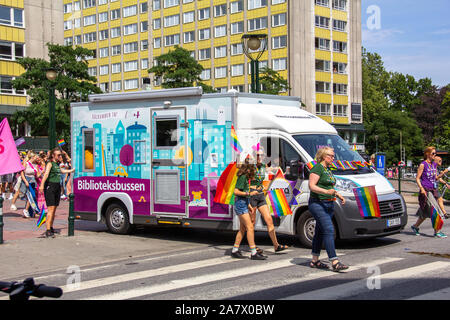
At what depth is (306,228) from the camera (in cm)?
A: 1049

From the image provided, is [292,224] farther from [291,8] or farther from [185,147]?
[291,8]

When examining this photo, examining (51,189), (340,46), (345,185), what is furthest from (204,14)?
(345,185)

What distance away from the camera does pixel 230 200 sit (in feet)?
35.1

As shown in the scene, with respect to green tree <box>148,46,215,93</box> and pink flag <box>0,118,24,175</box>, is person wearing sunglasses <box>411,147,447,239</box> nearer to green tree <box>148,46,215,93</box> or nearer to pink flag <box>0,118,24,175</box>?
pink flag <box>0,118,24,175</box>

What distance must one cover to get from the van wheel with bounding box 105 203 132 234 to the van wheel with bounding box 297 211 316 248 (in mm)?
4247

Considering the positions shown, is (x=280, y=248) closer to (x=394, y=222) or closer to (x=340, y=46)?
(x=394, y=222)

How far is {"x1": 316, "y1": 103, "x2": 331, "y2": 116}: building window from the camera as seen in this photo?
227ft

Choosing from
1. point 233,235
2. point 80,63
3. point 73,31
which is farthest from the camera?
point 73,31

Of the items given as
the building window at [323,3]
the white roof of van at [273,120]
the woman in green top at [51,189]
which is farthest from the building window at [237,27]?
the white roof of van at [273,120]

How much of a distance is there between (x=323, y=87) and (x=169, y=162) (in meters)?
59.9

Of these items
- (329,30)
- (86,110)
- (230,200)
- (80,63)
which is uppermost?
(329,30)

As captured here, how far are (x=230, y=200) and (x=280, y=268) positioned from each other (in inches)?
89.8

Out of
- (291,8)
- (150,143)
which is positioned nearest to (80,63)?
(291,8)
